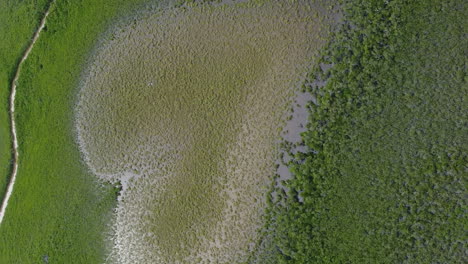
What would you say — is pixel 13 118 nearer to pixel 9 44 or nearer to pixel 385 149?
pixel 9 44

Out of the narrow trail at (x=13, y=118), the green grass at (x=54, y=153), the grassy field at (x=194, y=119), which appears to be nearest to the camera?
the grassy field at (x=194, y=119)

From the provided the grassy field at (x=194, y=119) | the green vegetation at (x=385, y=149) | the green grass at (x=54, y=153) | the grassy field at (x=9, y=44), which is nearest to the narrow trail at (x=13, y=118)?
the grassy field at (x=9, y=44)

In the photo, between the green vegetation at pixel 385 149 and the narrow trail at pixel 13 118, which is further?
the narrow trail at pixel 13 118

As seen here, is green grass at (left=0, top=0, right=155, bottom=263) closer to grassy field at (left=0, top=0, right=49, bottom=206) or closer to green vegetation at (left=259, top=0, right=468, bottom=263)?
grassy field at (left=0, top=0, right=49, bottom=206)

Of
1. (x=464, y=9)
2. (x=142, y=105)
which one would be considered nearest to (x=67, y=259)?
(x=142, y=105)

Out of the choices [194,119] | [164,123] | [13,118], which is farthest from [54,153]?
[194,119]

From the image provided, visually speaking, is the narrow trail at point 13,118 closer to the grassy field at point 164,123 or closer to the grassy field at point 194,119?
the grassy field at point 164,123

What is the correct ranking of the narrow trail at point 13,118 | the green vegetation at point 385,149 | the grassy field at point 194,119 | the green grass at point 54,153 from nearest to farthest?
the green vegetation at point 385,149 < the grassy field at point 194,119 < the green grass at point 54,153 < the narrow trail at point 13,118

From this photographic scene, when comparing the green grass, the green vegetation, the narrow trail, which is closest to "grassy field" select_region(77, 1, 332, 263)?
the green grass
